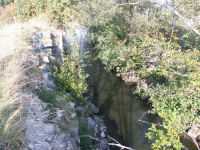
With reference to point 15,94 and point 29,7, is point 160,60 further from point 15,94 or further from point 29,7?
point 29,7

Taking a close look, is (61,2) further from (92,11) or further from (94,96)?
(94,96)

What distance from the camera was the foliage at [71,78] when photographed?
426 inches

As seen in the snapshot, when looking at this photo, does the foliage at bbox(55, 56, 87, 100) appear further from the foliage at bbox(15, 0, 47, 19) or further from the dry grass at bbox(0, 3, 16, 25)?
the dry grass at bbox(0, 3, 16, 25)

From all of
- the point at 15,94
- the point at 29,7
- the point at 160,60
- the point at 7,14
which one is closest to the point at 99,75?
the point at 160,60

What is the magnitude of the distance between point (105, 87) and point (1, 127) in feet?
23.8

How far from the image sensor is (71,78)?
11.1 meters

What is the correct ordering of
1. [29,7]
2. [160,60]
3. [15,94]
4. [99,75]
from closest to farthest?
[15,94] < [160,60] < [29,7] < [99,75]

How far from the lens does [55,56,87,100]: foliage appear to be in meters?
10.8

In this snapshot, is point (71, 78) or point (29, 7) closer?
point (71, 78)

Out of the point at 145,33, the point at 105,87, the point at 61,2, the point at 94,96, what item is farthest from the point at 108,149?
the point at 61,2

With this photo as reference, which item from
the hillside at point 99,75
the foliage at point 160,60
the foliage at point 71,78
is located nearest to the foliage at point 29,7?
the hillside at point 99,75

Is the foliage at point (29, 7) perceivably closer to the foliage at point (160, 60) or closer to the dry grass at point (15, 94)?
the foliage at point (160, 60)

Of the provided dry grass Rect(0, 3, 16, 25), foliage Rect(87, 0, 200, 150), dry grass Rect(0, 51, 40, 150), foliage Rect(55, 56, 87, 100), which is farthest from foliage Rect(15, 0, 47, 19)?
dry grass Rect(0, 51, 40, 150)

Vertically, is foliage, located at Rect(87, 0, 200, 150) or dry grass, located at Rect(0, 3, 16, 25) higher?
dry grass, located at Rect(0, 3, 16, 25)
